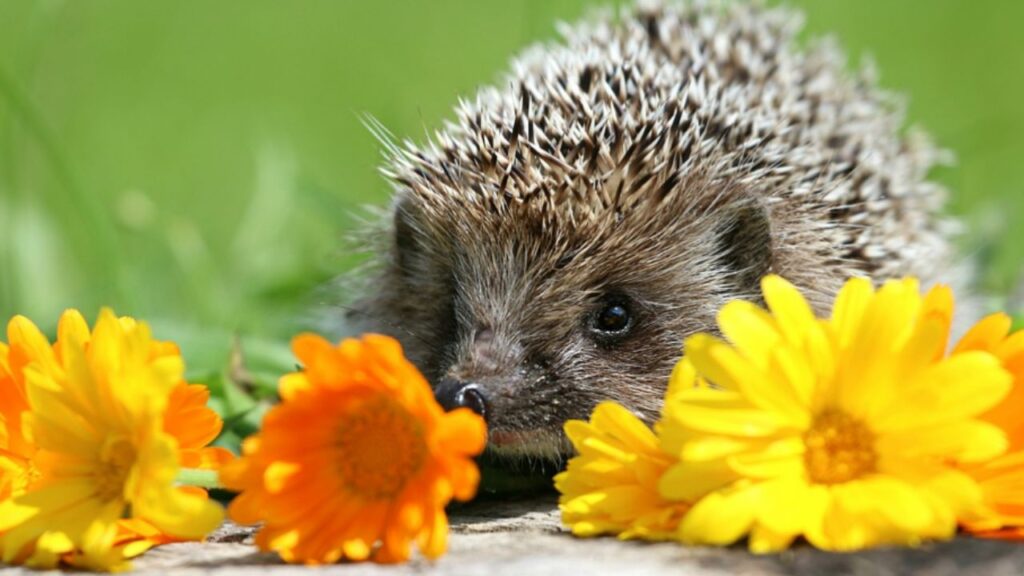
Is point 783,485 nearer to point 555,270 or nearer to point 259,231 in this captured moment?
point 555,270

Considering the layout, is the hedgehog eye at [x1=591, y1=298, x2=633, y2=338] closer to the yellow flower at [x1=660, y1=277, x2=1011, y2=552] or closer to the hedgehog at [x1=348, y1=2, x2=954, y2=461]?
the hedgehog at [x1=348, y1=2, x2=954, y2=461]

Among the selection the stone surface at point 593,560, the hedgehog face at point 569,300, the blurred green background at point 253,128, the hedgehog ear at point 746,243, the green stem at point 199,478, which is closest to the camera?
the stone surface at point 593,560

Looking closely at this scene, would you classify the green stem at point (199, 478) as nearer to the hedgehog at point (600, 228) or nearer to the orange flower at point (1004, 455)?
the hedgehog at point (600, 228)

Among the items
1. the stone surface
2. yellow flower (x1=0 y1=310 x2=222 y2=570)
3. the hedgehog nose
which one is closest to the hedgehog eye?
the hedgehog nose

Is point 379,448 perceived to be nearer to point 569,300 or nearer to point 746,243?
point 569,300

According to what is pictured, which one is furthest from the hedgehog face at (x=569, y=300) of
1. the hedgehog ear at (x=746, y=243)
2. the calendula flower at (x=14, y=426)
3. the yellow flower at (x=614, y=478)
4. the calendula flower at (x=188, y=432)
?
the calendula flower at (x=14, y=426)

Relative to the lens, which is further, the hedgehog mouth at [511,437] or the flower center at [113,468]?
the hedgehog mouth at [511,437]

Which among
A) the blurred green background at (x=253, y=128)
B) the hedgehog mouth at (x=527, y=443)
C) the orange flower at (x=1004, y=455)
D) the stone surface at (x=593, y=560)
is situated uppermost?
the blurred green background at (x=253, y=128)
